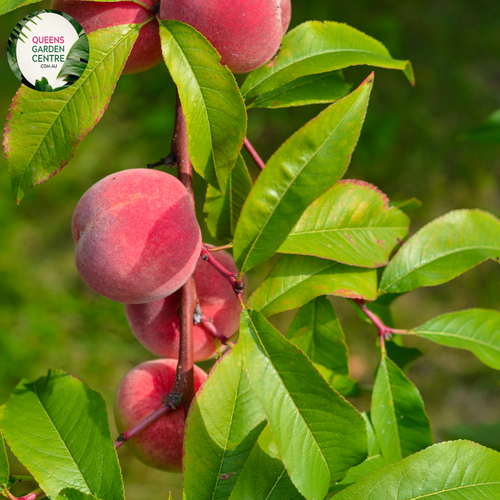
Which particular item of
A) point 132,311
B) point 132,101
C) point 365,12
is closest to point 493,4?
point 365,12

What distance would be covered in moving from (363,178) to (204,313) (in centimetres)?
139

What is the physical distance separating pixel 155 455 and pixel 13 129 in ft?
1.91

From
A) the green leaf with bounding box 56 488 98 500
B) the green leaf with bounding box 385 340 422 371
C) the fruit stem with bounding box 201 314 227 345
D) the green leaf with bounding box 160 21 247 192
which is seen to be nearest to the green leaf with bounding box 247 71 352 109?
the green leaf with bounding box 160 21 247 192

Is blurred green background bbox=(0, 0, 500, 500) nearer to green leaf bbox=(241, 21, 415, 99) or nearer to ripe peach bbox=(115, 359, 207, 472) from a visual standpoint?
ripe peach bbox=(115, 359, 207, 472)

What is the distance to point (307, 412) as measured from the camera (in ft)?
1.97

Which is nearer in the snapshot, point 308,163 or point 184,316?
point 308,163

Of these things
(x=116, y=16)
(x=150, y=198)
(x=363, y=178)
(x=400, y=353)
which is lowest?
(x=363, y=178)

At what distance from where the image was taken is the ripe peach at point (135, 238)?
69 centimetres

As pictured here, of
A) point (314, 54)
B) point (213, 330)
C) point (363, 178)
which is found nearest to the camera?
point (314, 54)

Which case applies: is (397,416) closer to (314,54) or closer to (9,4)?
(314,54)

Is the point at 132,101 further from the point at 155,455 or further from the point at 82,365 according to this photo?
the point at 155,455

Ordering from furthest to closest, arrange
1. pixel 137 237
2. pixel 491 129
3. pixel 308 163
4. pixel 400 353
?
pixel 491 129 → pixel 400 353 → pixel 137 237 → pixel 308 163

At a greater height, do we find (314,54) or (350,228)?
(314,54)

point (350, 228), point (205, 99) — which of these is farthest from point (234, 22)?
point (350, 228)
